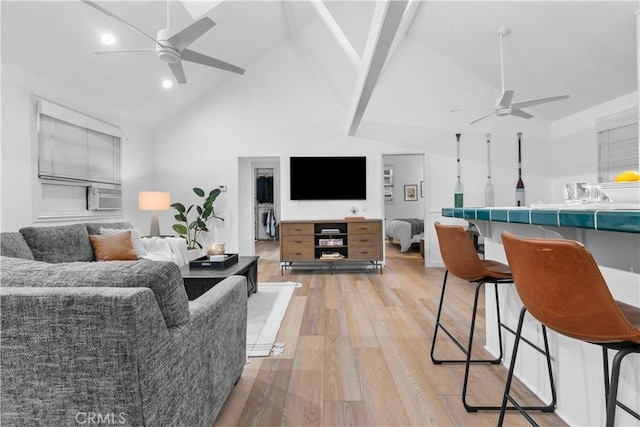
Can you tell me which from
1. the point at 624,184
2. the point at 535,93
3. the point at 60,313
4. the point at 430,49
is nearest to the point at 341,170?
the point at 430,49

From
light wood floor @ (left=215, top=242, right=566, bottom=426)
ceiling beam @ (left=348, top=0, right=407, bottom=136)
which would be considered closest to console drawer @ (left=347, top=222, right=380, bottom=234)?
light wood floor @ (left=215, top=242, right=566, bottom=426)

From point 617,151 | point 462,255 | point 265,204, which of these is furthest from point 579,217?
point 265,204

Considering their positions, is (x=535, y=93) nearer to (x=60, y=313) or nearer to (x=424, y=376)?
(x=424, y=376)

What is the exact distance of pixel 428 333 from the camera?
250 centimetres

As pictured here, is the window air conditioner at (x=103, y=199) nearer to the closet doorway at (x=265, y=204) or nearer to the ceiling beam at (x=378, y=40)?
the ceiling beam at (x=378, y=40)

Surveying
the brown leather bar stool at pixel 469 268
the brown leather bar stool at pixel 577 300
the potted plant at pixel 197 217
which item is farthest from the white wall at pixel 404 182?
the brown leather bar stool at pixel 577 300

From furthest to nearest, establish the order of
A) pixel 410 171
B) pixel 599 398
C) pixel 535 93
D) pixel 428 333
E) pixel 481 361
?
pixel 410 171 < pixel 535 93 < pixel 428 333 < pixel 481 361 < pixel 599 398

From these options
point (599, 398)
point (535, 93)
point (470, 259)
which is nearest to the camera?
point (599, 398)

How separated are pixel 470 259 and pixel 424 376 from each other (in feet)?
2.60

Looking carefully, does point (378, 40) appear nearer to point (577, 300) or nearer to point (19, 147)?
point (577, 300)

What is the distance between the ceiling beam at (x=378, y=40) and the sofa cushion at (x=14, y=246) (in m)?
3.34

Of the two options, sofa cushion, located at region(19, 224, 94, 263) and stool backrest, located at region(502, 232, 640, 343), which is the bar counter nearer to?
stool backrest, located at region(502, 232, 640, 343)

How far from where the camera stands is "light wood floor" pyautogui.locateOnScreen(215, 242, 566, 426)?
1511mm

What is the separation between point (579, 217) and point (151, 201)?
4855mm
